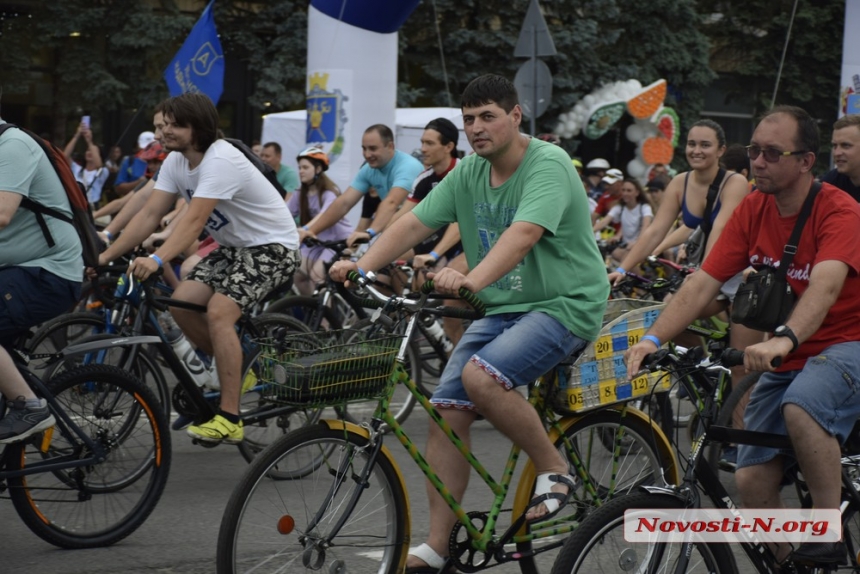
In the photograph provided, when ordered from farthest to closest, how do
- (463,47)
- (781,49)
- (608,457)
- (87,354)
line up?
(781,49), (463,47), (87,354), (608,457)

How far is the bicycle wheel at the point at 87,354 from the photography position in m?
5.74

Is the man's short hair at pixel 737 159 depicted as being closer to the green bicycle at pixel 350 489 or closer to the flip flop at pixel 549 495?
the green bicycle at pixel 350 489

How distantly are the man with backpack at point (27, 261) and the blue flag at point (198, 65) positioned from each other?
359 inches

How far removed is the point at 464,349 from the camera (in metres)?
4.64

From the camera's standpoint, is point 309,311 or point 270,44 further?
point 270,44

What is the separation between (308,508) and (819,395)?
1.60 m

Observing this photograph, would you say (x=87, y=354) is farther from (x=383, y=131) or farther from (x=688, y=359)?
(x=383, y=131)

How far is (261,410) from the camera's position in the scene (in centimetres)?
651

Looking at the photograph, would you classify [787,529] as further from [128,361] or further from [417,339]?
[417,339]

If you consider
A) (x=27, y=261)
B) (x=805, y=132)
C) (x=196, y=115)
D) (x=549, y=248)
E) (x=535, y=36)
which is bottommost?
(x=27, y=261)

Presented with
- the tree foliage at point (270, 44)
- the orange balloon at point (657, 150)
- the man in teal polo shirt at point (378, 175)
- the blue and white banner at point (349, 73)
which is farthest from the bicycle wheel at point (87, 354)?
the orange balloon at point (657, 150)

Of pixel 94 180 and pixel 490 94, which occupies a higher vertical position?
pixel 490 94

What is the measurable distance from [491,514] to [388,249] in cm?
100

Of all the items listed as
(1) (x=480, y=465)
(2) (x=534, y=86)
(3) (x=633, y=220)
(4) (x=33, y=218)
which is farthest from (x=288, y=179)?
(1) (x=480, y=465)
